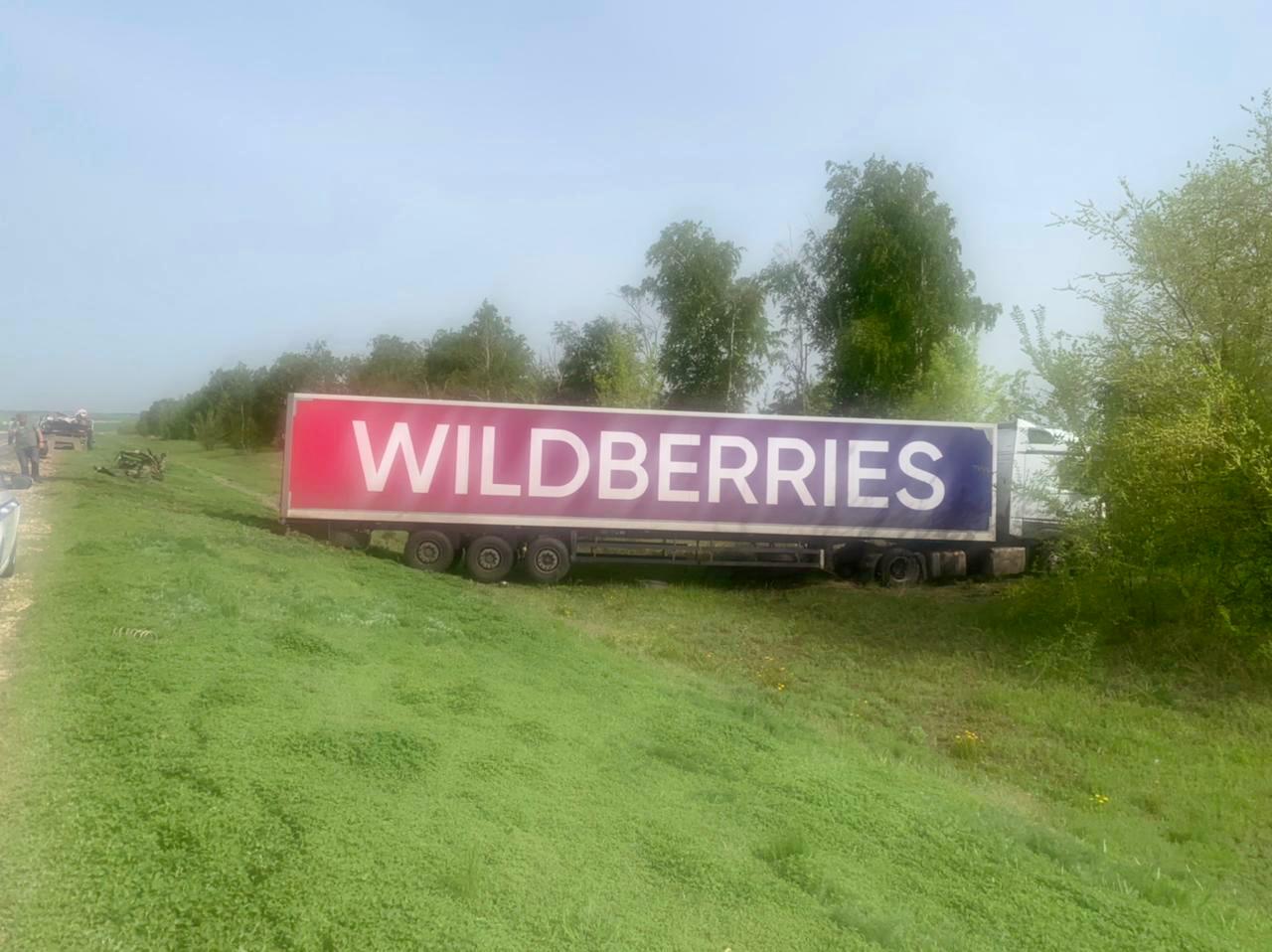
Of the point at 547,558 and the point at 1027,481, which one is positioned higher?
the point at 1027,481

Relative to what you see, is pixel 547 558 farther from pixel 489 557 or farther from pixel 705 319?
pixel 705 319

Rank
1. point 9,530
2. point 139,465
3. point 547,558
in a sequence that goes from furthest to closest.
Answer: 1. point 139,465
2. point 547,558
3. point 9,530

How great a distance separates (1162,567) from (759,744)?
25.2 feet

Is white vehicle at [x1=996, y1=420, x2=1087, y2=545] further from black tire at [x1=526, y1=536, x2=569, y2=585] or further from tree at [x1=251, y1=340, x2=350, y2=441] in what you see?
tree at [x1=251, y1=340, x2=350, y2=441]

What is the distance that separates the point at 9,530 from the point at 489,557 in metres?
7.75

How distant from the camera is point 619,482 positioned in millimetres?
16016

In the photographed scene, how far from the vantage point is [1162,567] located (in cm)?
1212

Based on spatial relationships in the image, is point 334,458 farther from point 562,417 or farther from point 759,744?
point 759,744

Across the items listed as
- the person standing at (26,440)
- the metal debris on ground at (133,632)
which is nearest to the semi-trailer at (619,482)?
the metal debris on ground at (133,632)

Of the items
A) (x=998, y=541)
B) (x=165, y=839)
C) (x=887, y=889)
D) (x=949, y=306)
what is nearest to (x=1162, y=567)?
(x=998, y=541)

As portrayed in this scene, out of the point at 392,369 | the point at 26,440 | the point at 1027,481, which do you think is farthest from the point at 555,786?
the point at 392,369

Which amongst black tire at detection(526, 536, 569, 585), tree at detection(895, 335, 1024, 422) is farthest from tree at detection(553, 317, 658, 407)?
black tire at detection(526, 536, 569, 585)

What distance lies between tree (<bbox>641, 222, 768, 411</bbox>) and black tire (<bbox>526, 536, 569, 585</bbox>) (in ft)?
77.4

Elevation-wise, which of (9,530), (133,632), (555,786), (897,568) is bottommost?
(555,786)
